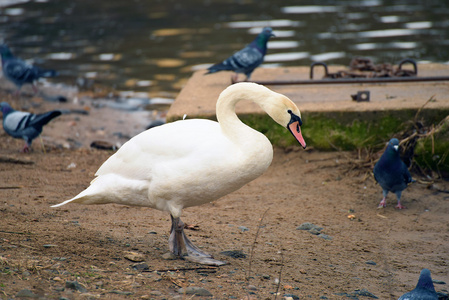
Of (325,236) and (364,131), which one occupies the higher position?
(364,131)

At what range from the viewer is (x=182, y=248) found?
4.41m

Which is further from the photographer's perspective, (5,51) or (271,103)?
(5,51)

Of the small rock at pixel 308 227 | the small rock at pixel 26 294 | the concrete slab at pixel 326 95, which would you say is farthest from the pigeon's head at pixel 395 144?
the small rock at pixel 26 294

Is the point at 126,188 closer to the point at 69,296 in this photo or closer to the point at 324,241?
the point at 69,296

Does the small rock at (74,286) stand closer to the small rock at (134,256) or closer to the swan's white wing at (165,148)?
the small rock at (134,256)

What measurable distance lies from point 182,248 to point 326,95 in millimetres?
3766

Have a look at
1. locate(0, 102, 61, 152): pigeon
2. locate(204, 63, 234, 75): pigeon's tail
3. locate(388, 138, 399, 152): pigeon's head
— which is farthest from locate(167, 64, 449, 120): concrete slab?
locate(0, 102, 61, 152): pigeon

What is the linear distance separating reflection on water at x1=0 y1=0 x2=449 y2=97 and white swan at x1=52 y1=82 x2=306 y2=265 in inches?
270

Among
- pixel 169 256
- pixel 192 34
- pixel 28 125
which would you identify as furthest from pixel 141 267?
pixel 192 34

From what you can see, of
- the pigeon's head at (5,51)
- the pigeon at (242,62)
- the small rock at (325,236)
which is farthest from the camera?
the pigeon's head at (5,51)

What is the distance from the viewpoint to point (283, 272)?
4.30 meters

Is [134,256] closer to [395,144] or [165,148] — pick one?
[165,148]

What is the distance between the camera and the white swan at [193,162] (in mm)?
4055

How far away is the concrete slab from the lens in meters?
6.79
